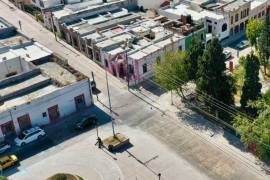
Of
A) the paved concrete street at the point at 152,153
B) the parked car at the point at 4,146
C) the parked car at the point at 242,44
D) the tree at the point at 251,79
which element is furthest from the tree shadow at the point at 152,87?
the parked car at the point at 4,146

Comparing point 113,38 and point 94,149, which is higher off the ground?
point 113,38

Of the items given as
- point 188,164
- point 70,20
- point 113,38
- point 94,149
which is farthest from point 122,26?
point 188,164

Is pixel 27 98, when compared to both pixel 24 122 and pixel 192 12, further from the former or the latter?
pixel 192 12

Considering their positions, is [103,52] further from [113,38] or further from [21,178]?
[21,178]

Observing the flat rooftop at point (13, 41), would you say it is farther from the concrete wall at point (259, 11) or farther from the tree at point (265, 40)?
the concrete wall at point (259, 11)

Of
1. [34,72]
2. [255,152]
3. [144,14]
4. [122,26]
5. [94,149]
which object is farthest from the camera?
[144,14]


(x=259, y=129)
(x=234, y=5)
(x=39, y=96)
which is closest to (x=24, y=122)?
A: (x=39, y=96)
